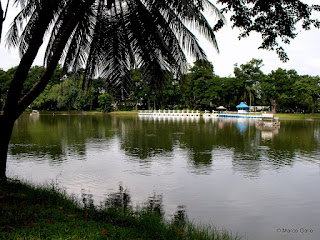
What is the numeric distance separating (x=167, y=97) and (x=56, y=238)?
6537 cm

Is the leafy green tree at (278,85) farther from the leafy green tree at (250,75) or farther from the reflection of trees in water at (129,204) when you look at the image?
the reflection of trees in water at (129,204)

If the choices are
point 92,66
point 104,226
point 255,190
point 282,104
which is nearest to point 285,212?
point 255,190

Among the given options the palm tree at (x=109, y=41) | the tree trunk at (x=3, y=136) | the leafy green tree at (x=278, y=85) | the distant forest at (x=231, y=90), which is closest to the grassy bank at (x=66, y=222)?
the tree trunk at (x=3, y=136)

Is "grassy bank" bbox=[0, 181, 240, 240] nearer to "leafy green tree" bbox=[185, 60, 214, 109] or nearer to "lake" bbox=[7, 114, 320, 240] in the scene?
"lake" bbox=[7, 114, 320, 240]

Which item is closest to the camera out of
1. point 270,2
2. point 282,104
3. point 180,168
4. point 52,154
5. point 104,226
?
point 104,226

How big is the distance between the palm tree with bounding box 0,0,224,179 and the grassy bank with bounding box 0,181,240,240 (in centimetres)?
217

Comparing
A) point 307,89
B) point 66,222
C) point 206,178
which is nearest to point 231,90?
point 307,89

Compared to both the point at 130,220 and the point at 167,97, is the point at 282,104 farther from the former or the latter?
the point at 130,220

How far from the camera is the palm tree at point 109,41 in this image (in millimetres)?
6957

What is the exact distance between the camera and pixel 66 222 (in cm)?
488

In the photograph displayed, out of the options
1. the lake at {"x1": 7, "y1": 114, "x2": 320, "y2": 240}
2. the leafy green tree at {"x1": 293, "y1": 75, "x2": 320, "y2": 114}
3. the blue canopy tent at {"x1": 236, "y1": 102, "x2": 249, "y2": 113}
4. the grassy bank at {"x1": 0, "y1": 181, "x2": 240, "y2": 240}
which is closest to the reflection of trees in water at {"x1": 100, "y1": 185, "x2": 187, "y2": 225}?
the lake at {"x1": 7, "y1": 114, "x2": 320, "y2": 240}

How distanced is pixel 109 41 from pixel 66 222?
4.56 metres

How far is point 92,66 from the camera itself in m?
8.02

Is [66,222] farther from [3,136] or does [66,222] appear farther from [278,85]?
[278,85]
